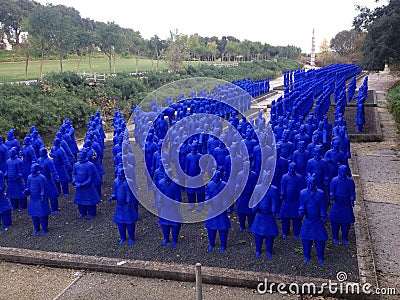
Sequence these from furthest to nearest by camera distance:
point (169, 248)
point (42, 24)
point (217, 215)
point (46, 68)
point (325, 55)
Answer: point (325, 55) → point (46, 68) → point (42, 24) → point (169, 248) → point (217, 215)

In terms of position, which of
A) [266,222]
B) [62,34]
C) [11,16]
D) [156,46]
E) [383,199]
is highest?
[11,16]

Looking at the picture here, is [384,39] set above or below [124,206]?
above

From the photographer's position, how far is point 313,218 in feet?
18.8

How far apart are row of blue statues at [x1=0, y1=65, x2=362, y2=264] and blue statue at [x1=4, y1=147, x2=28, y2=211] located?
0.02 m

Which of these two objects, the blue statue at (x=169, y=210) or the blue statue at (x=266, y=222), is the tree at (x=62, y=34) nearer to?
the blue statue at (x=169, y=210)

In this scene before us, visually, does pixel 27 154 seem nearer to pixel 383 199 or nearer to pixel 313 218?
pixel 313 218

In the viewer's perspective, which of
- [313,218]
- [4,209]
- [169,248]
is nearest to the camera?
[313,218]

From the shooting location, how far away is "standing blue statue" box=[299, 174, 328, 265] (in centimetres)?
568

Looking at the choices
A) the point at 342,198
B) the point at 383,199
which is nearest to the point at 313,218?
the point at 342,198

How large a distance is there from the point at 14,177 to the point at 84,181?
1.51 metres

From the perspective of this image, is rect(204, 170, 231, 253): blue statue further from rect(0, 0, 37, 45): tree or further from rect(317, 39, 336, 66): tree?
rect(317, 39, 336, 66): tree

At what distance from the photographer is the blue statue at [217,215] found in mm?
6074

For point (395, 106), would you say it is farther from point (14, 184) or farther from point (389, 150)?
point (14, 184)

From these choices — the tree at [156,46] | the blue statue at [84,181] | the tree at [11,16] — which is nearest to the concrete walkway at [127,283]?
the blue statue at [84,181]
